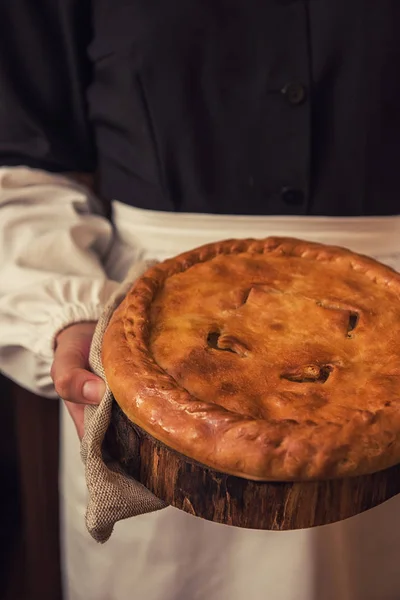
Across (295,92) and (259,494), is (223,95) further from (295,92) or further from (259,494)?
(259,494)

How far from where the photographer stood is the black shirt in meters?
0.82

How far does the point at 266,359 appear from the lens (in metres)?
0.57

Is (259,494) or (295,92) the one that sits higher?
(295,92)

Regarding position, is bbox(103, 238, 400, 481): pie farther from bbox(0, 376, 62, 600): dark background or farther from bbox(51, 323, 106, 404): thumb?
bbox(0, 376, 62, 600): dark background

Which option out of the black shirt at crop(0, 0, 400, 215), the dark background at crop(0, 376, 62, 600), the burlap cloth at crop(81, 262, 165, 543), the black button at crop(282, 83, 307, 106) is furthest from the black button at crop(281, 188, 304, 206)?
the dark background at crop(0, 376, 62, 600)

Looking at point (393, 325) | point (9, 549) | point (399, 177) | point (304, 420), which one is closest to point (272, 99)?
point (399, 177)

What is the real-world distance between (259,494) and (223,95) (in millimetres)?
552

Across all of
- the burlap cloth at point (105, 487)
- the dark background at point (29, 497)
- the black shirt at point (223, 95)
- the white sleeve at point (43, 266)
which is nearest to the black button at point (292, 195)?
the black shirt at point (223, 95)

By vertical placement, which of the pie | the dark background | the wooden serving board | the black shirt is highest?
the black shirt

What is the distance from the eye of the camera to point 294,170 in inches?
33.7

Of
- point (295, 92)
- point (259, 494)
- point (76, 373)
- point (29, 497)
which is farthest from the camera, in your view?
point (29, 497)

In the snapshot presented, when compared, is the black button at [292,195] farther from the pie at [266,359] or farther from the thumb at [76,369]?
the thumb at [76,369]

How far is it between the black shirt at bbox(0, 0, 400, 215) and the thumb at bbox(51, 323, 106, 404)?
0.25 meters

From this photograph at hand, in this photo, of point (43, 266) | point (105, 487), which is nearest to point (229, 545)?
point (105, 487)
